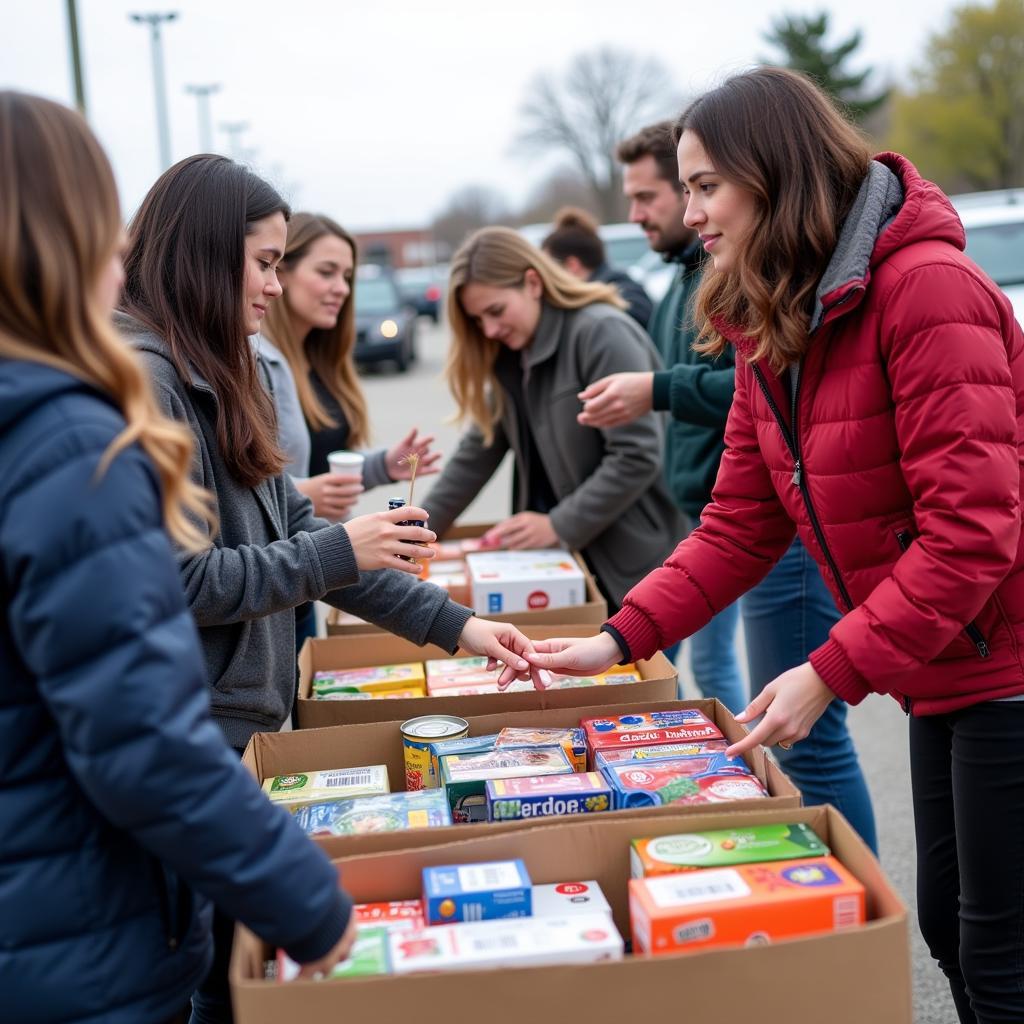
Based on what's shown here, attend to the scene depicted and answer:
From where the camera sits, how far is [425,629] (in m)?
2.40

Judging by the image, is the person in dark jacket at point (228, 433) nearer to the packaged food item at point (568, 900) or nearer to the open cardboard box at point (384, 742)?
the open cardboard box at point (384, 742)

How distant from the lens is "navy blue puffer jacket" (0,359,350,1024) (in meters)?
1.18

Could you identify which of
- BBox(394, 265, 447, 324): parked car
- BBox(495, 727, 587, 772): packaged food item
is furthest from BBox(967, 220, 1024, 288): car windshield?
BBox(394, 265, 447, 324): parked car

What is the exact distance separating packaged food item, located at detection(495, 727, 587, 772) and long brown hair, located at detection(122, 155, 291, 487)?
67 centimetres

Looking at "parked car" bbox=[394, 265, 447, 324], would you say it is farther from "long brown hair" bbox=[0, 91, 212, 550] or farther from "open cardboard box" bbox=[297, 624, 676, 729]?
"long brown hair" bbox=[0, 91, 212, 550]

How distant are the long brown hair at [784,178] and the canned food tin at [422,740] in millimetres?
866

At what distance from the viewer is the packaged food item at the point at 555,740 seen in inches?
80.0

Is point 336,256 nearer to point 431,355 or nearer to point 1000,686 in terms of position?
point 1000,686

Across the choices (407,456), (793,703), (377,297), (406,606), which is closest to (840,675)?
(793,703)

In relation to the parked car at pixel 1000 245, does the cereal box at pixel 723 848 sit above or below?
below

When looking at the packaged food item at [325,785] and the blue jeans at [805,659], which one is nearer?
the packaged food item at [325,785]

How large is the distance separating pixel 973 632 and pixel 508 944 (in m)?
0.90

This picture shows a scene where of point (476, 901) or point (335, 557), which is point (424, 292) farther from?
point (476, 901)

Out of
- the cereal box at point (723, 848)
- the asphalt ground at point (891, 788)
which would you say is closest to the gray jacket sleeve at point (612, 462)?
the asphalt ground at point (891, 788)
